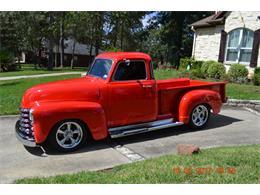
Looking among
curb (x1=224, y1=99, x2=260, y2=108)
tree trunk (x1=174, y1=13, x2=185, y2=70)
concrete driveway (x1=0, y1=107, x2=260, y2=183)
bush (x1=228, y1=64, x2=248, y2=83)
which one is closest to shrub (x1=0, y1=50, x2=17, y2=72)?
tree trunk (x1=174, y1=13, x2=185, y2=70)

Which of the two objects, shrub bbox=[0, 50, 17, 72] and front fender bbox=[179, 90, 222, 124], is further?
shrub bbox=[0, 50, 17, 72]

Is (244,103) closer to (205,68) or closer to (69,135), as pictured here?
(69,135)

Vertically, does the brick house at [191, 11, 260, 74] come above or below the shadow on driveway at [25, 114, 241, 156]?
above

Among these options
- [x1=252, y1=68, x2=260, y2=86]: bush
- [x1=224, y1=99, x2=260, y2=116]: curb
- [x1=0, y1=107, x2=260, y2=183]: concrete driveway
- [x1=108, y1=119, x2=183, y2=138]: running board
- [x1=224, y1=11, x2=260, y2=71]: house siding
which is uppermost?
[x1=224, y1=11, x2=260, y2=71]: house siding

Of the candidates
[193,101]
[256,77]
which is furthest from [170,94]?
[256,77]

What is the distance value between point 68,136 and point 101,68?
1744 mm

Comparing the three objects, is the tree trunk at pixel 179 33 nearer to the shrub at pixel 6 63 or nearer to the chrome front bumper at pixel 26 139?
the shrub at pixel 6 63

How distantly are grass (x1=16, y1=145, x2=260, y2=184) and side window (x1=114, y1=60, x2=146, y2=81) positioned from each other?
82.3 inches

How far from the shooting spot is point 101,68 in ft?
22.7

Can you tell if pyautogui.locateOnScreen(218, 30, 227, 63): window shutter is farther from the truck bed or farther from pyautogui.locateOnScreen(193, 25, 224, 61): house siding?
the truck bed

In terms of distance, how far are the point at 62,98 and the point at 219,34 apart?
52.2ft

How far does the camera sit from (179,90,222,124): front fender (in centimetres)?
745

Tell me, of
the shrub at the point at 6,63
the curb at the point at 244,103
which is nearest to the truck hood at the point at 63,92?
the curb at the point at 244,103

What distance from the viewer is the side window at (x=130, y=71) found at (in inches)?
261
